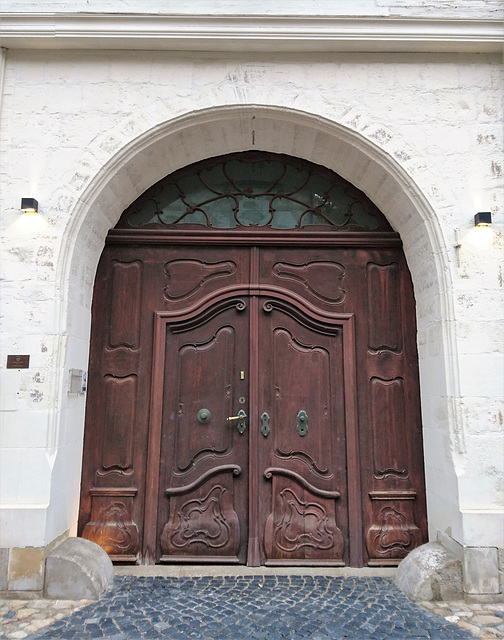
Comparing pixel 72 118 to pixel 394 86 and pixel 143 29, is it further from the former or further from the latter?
pixel 394 86

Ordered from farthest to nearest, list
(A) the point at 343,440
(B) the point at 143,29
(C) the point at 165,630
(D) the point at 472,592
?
(A) the point at 343,440 < (B) the point at 143,29 < (D) the point at 472,592 < (C) the point at 165,630

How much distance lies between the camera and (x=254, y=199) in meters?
3.93

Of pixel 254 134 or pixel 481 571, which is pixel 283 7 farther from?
pixel 481 571

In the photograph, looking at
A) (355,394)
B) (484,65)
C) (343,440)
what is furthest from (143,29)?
(343,440)

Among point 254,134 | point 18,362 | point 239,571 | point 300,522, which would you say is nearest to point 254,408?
point 300,522

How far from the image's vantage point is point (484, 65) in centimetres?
354

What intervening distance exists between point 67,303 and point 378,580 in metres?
3.00

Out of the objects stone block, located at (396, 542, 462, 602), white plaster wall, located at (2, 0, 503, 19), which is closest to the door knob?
stone block, located at (396, 542, 462, 602)

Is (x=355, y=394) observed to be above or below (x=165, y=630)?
above

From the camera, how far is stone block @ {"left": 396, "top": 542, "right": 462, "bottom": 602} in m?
2.93

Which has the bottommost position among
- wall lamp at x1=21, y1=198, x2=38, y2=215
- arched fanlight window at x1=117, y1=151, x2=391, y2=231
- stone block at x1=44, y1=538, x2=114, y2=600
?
stone block at x1=44, y1=538, x2=114, y2=600

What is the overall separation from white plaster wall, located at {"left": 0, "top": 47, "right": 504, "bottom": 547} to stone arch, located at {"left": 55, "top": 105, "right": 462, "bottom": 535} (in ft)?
0.05

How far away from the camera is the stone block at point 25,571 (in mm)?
2941

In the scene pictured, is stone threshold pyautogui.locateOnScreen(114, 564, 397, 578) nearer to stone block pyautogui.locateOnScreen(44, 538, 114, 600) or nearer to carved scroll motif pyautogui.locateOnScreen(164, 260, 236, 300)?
stone block pyautogui.locateOnScreen(44, 538, 114, 600)
